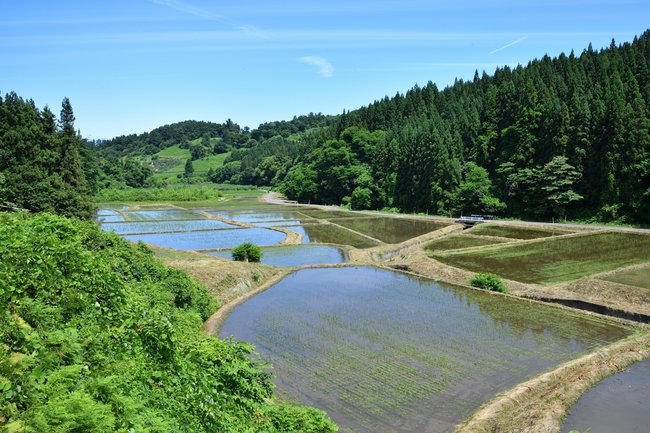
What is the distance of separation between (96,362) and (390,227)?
54748mm

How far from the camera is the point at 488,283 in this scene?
29.4m

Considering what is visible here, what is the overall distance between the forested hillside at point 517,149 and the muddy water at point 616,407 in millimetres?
41836

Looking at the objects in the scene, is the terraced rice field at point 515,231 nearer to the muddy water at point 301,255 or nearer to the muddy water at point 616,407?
the muddy water at point 301,255

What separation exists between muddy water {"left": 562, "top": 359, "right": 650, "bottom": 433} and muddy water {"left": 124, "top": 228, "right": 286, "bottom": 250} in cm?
3713

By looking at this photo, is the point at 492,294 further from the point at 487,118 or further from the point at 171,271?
the point at 487,118

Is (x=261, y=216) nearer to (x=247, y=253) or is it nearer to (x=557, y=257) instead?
(x=247, y=253)

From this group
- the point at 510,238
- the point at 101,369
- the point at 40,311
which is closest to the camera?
the point at 101,369

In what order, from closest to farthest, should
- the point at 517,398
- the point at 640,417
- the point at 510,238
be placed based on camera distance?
the point at 640,417 < the point at 517,398 < the point at 510,238

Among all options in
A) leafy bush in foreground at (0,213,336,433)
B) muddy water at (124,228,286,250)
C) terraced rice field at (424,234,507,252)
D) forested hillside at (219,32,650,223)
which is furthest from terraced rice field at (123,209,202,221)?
leafy bush in foreground at (0,213,336,433)

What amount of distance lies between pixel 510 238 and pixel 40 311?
152ft

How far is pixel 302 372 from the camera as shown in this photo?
17594mm

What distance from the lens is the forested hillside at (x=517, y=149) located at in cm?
5497

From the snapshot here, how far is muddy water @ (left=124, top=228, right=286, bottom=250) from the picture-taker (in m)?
48.0

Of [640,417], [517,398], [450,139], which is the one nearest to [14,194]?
[517,398]
